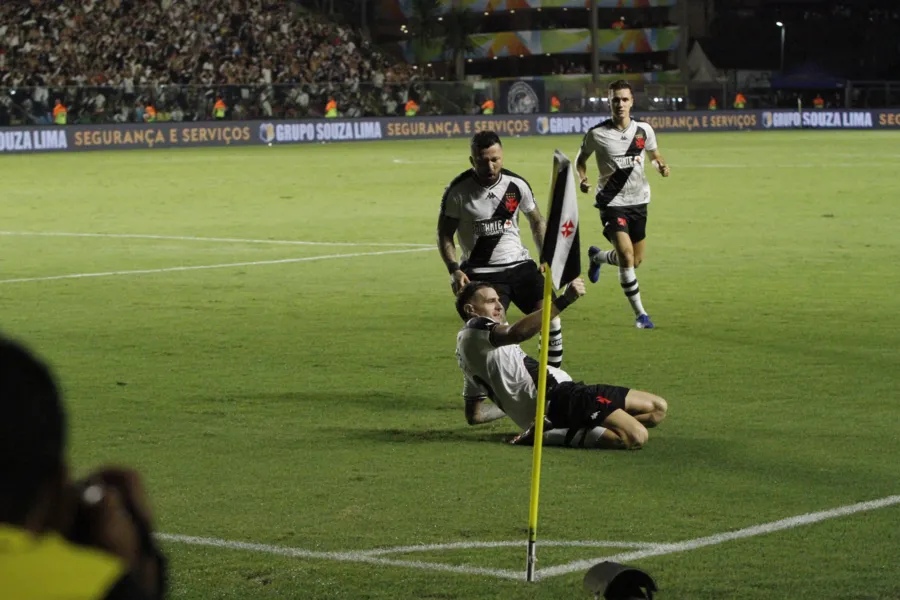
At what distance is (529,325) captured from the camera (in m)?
8.63

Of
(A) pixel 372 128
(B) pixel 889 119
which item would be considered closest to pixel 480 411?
(A) pixel 372 128

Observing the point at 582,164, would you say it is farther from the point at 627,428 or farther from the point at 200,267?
the point at 627,428

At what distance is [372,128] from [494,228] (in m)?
44.5

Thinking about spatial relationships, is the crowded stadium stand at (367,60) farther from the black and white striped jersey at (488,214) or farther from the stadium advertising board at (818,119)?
the black and white striped jersey at (488,214)

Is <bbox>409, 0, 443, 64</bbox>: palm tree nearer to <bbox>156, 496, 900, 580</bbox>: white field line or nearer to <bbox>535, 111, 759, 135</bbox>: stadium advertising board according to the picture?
<bbox>535, 111, 759, 135</bbox>: stadium advertising board

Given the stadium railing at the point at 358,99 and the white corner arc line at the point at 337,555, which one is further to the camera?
the stadium railing at the point at 358,99

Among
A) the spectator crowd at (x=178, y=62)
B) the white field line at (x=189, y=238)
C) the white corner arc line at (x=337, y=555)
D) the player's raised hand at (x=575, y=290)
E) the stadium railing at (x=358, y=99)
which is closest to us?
the white corner arc line at (x=337, y=555)

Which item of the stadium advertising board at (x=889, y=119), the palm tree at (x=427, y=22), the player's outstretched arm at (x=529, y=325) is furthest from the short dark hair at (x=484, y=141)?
the palm tree at (x=427, y=22)

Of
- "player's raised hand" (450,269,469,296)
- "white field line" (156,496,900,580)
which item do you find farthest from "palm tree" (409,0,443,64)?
"white field line" (156,496,900,580)

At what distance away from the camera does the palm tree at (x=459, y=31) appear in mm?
92000

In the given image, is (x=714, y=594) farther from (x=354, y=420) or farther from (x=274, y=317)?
(x=274, y=317)

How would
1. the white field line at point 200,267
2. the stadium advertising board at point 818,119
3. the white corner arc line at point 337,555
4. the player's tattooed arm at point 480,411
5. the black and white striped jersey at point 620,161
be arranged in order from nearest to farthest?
1. the white corner arc line at point 337,555
2. the player's tattooed arm at point 480,411
3. the black and white striped jersey at point 620,161
4. the white field line at point 200,267
5. the stadium advertising board at point 818,119

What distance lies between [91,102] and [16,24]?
9.27m

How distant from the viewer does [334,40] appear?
68.2m
